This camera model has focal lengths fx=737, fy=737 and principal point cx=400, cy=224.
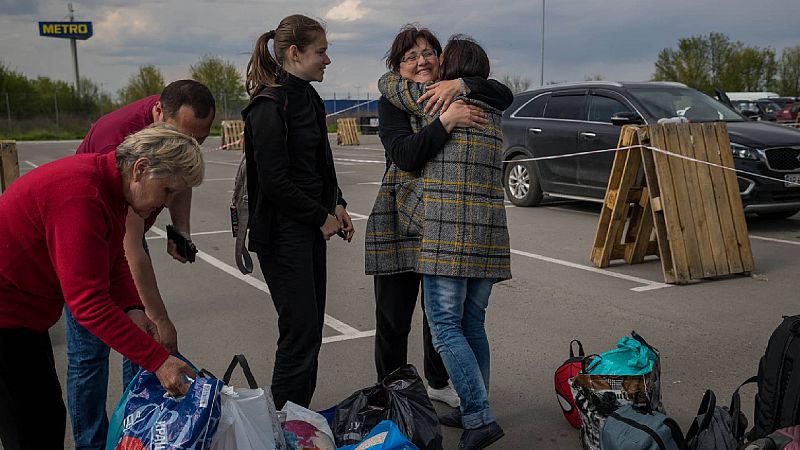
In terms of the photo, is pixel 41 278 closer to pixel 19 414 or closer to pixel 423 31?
pixel 19 414

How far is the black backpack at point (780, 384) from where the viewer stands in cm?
296

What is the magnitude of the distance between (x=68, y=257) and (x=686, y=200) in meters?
5.71

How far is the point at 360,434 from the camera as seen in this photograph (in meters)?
3.13

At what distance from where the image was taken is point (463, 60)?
3.27 m

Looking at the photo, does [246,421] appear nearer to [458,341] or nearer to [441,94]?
[458,341]

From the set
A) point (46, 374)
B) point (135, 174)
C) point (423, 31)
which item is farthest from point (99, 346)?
point (423, 31)

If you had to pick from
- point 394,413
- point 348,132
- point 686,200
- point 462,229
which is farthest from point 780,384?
point 348,132

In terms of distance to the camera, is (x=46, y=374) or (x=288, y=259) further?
(x=288, y=259)

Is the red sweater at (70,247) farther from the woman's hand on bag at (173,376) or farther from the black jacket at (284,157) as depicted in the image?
the black jacket at (284,157)

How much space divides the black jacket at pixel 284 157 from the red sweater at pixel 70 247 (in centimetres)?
80

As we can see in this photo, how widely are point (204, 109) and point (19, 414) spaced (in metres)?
1.37

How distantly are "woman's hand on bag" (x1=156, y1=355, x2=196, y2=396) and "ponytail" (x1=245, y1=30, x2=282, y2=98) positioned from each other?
4.46ft

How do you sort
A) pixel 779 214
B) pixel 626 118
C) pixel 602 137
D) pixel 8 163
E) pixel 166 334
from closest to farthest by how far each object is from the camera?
pixel 166 334 → pixel 8 163 → pixel 626 118 → pixel 779 214 → pixel 602 137

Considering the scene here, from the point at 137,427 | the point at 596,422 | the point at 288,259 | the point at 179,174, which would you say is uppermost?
the point at 179,174
